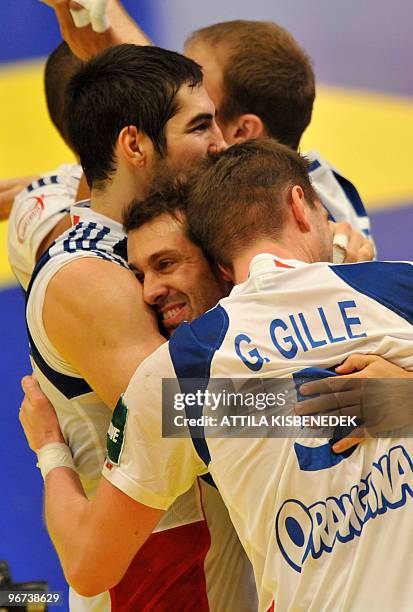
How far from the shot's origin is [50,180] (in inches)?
184

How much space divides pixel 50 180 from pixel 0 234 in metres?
2.69

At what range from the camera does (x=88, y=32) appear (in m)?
4.20

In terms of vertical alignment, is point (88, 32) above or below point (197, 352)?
above

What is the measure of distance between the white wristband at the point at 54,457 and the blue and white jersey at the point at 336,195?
6.13 feet

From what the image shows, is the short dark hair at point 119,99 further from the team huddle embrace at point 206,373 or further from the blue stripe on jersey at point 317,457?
the blue stripe on jersey at point 317,457

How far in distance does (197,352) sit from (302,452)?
1.15 feet

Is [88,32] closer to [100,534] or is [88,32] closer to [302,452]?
[100,534]

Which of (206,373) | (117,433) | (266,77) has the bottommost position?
(117,433)

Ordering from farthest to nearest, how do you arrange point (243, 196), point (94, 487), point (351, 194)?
point (351, 194)
point (94, 487)
point (243, 196)

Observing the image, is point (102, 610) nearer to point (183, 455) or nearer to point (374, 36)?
point (183, 455)

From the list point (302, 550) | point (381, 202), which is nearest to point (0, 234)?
point (381, 202)

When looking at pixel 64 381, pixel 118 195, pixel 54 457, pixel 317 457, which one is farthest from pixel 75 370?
pixel 317 457

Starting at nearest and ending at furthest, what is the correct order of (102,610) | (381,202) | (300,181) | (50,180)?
(300,181)
(102,610)
(50,180)
(381,202)

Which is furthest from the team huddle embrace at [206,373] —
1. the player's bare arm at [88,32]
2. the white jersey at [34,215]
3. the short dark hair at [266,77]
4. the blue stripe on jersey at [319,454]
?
the short dark hair at [266,77]
